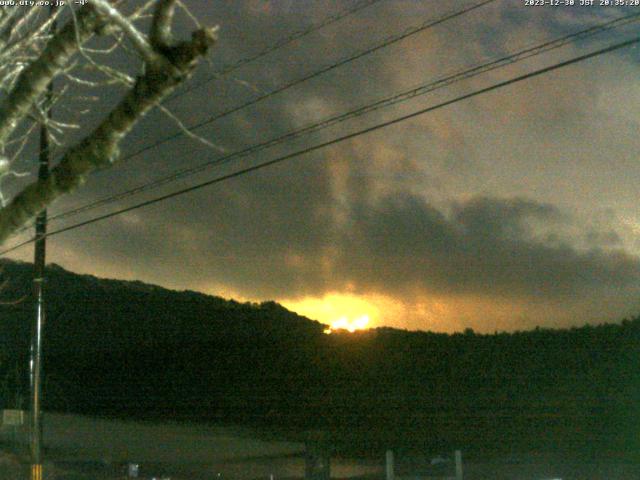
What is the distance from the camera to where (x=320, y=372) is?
37688mm

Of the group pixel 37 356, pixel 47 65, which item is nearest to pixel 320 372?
pixel 37 356

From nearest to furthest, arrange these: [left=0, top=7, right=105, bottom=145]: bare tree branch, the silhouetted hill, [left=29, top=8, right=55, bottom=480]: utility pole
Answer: [left=0, top=7, right=105, bottom=145]: bare tree branch → [left=29, top=8, right=55, bottom=480]: utility pole → the silhouetted hill

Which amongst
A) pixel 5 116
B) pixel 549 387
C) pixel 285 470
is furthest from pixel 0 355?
pixel 5 116

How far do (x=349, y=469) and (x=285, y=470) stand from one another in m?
1.99

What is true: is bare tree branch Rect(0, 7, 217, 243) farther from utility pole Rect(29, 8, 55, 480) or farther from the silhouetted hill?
the silhouetted hill

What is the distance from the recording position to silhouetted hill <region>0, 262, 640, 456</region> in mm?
28734

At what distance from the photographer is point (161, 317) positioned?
45.9 meters

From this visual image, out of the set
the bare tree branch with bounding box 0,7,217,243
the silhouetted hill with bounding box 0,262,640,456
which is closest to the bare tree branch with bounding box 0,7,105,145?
the bare tree branch with bounding box 0,7,217,243

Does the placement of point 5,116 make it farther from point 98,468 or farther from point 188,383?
point 188,383

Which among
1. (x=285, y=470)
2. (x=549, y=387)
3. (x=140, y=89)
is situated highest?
(x=140, y=89)

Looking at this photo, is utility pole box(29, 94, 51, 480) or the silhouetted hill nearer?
utility pole box(29, 94, 51, 480)

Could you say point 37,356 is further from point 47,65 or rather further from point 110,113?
point 110,113

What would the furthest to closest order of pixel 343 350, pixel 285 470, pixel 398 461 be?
1. pixel 343 350
2. pixel 285 470
3. pixel 398 461

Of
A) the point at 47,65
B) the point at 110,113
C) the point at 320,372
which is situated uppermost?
the point at 47,65
